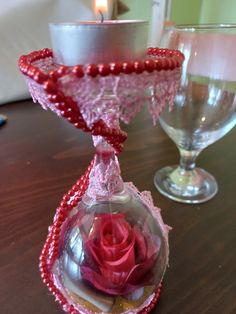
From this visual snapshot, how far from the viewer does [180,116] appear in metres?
0.34

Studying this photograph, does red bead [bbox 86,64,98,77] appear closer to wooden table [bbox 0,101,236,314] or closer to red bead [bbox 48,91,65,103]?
red bead [bbox 48,91,65,103]

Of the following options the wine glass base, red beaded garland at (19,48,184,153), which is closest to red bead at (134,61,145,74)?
red beaded garland at (19,48,184,153)

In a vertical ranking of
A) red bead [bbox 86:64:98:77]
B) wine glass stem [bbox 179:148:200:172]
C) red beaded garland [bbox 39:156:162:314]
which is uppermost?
red bead [bbox 86:64:98:77]

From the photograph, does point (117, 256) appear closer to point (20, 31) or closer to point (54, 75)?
point (54, 75)

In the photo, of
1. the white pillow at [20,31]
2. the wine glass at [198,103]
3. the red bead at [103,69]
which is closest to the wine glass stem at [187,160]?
the wine glass at [198,103]

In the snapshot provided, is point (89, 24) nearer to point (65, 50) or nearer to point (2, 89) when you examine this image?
point (65, 50)

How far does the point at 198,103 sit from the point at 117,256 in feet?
0.66

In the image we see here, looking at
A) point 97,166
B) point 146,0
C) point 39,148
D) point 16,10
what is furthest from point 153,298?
point 146,0

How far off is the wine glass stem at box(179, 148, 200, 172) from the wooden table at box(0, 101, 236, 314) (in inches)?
0.9

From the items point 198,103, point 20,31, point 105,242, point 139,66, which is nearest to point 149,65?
point 139,66

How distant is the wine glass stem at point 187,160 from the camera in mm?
350

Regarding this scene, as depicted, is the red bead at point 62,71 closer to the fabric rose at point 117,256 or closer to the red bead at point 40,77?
the red bead at point 40,77

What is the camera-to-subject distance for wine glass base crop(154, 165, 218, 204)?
318 mm

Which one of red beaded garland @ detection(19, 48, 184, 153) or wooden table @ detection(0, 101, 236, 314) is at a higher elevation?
red beaded garland @ detection(19, 48, 184, 153)
